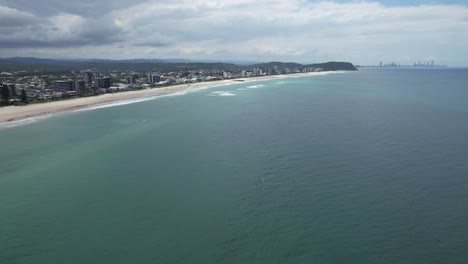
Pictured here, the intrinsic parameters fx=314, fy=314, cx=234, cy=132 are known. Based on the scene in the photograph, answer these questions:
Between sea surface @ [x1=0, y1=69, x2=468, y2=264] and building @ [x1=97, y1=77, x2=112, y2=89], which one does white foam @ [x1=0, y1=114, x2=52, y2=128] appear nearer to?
sea surface @ [x1=0, y1=69, x2=468, y2=264]

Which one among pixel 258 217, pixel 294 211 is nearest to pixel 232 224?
pixel 258 217

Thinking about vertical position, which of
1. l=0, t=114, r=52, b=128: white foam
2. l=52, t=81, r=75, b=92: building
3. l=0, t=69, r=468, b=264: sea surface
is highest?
l=52, t=81, r=75, b=92: building

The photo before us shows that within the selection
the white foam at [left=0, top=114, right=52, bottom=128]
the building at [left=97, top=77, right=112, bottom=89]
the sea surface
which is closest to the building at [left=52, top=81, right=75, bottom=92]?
the building at [left=97, top=77, right=112, bottom=89]

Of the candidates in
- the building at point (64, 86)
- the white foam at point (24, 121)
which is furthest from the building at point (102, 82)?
the white foam at point (24, 121)

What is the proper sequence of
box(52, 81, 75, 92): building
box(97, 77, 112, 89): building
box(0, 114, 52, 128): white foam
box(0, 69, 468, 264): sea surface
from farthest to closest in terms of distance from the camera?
box(97, 77, 112, 89): building
box(52, 81, 75, 92): building
box(0, 114, 52, 128): white foam
box(0, 69, 468, 264): sea surface

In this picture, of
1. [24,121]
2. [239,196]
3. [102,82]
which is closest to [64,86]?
[102,82]

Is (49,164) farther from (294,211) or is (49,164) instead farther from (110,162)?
(294,211)

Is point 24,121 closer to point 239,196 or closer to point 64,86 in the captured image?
point 64,86

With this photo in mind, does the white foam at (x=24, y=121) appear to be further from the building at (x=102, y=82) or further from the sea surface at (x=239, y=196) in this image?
the building at (x=102, y=82)
